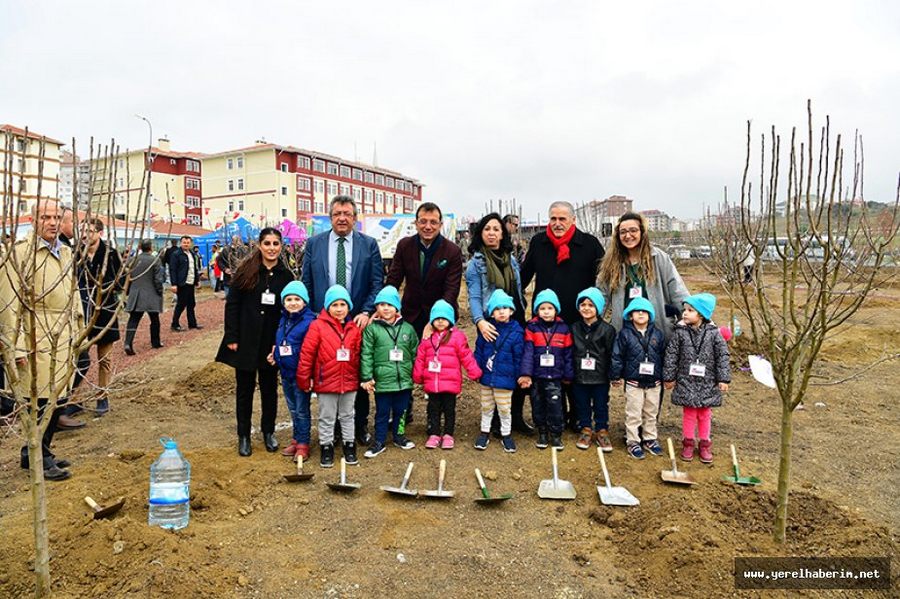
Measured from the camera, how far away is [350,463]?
14.9 feet

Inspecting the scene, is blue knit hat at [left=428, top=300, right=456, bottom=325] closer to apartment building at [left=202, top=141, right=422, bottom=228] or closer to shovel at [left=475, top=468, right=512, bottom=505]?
shovel at [left=475, top=468, right=512, bottom=505]

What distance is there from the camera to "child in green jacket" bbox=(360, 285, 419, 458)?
4.64 metres

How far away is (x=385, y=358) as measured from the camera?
467 centimetres

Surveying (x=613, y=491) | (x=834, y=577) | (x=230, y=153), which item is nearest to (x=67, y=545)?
(x=613, y=491)

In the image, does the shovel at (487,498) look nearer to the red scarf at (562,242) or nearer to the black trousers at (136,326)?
the red scarf at (562,242)

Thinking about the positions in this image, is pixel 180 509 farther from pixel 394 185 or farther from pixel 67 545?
pixel 394 185

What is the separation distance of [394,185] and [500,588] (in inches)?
3139

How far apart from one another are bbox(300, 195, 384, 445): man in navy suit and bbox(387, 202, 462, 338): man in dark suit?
216mm

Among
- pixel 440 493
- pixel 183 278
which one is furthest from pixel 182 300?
pixel 440 493

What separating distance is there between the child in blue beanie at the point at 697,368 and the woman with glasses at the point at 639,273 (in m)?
0.20

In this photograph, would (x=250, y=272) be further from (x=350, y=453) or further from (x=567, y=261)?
(x=567, y=261)

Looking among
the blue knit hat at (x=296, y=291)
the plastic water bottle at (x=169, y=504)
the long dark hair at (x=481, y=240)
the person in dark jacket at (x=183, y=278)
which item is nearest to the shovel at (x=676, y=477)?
the long dark hair at (x=481, y=240)

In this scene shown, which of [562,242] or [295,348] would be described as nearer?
[295,348]

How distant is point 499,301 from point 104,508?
10.2ft
